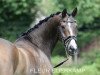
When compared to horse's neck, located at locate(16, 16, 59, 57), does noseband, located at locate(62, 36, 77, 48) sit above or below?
below

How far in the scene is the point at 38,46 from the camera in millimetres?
8586

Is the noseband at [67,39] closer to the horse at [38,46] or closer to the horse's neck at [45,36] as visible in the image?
the horse at [38,46]

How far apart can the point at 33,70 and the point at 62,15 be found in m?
1.29

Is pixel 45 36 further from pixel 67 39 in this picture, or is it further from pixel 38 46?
pixel 67 39

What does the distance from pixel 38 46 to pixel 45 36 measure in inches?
10.0

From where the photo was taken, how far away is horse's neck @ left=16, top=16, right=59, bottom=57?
860 cm

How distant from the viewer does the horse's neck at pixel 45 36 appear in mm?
8602

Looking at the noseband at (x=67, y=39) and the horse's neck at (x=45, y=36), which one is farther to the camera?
the horse's neck at (x=45, y=36)

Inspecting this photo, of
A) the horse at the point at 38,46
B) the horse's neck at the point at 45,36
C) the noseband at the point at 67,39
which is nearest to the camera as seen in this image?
the horse at the point at 38,46

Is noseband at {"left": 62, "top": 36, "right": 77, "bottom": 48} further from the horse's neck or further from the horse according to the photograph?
the horse's neck

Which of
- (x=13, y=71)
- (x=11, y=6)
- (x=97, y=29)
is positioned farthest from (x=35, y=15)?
(x=13, y=71)

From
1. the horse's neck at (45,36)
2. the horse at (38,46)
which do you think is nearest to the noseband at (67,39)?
the horse at (38,46)

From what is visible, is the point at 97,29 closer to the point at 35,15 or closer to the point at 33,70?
the point at 35,15

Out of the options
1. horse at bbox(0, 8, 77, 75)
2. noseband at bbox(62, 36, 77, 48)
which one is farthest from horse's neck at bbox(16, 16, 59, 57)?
noseband at bbox(62, 36, 77, 48)
